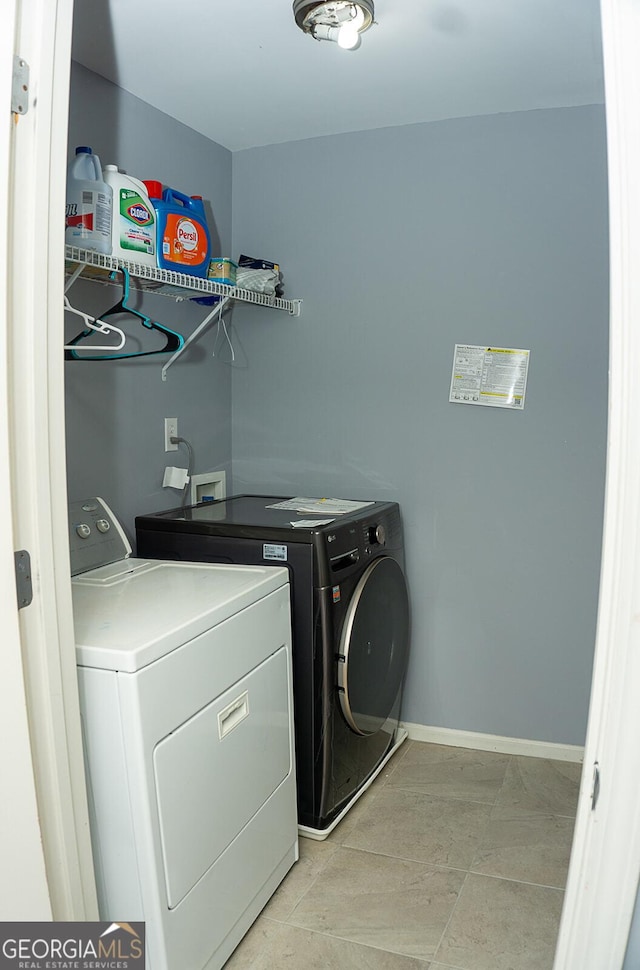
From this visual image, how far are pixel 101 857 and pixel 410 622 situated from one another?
5.14 ft

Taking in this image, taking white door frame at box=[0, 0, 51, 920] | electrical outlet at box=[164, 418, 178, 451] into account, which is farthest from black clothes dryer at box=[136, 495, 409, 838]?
white door frame at box=[0, 0, 51, 920]

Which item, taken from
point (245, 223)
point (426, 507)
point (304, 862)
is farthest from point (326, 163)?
point (304, 862)

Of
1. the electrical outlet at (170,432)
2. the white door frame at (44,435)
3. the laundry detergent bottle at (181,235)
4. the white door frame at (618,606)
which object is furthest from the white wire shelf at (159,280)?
the white door frame at (618,606)

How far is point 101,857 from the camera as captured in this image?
59.4 inches

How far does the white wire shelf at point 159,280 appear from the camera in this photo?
1.83m

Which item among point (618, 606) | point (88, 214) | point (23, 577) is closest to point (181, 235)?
point (88, 214)

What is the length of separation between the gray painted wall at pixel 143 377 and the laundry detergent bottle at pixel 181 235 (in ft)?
0.74

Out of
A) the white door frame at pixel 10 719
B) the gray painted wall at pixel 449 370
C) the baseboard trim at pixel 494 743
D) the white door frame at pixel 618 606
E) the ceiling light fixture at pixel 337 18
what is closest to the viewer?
the white door frame at pixel 618 606

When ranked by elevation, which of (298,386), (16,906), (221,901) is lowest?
(221,901)

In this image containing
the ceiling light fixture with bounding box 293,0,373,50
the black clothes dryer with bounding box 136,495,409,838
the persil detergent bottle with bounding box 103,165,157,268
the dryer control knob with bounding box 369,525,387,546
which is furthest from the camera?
the dryer control knob with bounding box 369,525,387,546

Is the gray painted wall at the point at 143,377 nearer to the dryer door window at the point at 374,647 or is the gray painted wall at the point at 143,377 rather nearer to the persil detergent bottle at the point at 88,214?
the persil detergent bottle at the point at 88,214

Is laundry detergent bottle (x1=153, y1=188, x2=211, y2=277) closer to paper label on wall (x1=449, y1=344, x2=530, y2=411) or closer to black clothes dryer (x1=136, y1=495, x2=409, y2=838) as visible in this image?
black clothes dryer (x1=136, y1=495, x2=409, y2=838)

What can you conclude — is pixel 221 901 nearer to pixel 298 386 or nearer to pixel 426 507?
pixel 426 507

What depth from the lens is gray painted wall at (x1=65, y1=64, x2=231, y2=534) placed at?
7.26ft
